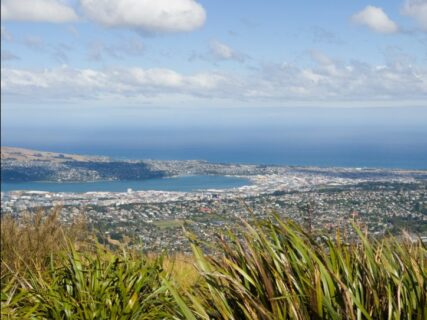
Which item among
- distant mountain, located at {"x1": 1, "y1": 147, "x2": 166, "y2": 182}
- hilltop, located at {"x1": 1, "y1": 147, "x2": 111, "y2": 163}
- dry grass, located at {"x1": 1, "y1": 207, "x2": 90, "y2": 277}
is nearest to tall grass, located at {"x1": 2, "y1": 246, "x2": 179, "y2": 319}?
dry grass, located at {"x1": 1, "y1": 207, "x2": 90, "y2": 277}

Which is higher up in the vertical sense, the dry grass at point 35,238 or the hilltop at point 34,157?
the hilltop at point 34,157

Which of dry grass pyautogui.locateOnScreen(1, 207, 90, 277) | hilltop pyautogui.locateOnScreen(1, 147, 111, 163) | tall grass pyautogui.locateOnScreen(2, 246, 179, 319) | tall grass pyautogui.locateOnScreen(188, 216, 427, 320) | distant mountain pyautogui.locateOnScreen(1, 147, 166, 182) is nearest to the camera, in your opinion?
tall grass pyautogui.locateOnScreen(188, 216, 427, 320)

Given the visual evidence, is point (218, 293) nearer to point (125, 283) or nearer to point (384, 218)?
point (125, 283)

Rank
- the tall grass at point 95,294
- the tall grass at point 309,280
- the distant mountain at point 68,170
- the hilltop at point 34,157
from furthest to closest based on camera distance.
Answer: the hilltop at point 34,157 < the distant mountain at point 68,170 < the tall grass at point 95,294 < the tall grass at point 309,280

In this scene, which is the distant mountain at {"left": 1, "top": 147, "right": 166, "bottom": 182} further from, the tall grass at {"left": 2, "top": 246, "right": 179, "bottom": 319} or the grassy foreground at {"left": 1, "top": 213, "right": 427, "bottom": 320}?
the grassy foreground at {"left": 1, "top": 213, "right": 427, "bottom": 320}

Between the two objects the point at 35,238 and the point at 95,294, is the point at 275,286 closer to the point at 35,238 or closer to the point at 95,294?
the point at 95,294

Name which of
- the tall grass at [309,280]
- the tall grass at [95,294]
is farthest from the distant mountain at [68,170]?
the tall grass at [309,280]

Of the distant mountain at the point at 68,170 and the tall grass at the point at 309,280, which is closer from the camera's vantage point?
the tall grass at the point at 309,280

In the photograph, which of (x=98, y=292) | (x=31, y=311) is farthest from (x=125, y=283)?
(x=31, y=311)

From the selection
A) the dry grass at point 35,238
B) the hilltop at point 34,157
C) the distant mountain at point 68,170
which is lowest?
the distant mountain at point 68,170

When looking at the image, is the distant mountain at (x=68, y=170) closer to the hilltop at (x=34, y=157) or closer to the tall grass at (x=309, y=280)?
the hilltop at (x=34, y=157)

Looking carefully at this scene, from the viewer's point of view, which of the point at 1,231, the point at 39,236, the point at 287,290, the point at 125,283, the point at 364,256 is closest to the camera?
the point at 287,290
